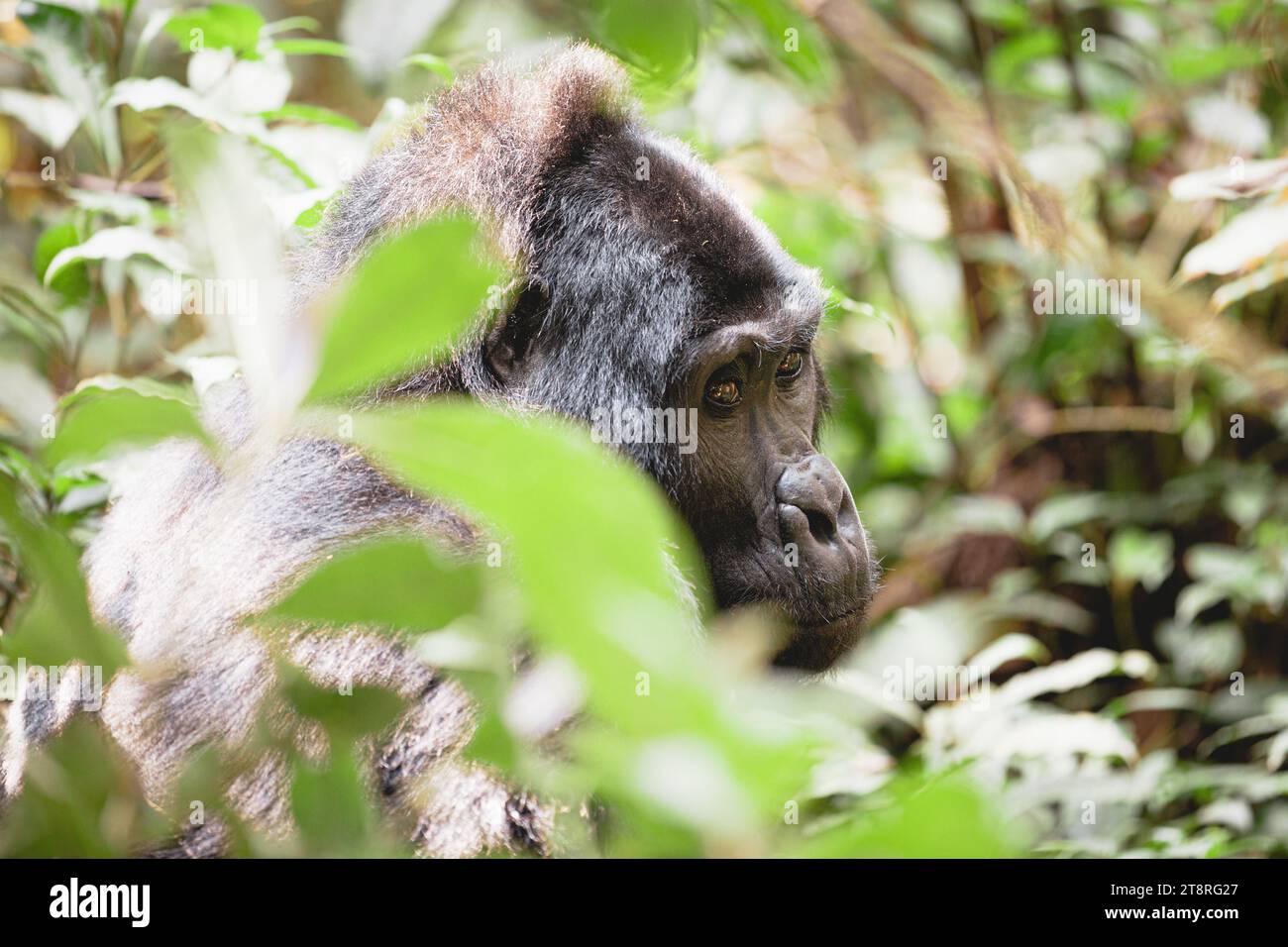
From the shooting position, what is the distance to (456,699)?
1703mm

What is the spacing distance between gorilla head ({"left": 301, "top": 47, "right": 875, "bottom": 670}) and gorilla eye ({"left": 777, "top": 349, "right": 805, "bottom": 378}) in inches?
5.2

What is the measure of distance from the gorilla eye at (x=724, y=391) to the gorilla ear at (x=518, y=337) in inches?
16.5

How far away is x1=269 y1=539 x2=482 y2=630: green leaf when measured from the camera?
748mm

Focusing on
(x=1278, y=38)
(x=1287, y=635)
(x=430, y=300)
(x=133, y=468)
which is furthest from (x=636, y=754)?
(x=1278, y=38)

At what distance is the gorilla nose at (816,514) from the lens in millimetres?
2695

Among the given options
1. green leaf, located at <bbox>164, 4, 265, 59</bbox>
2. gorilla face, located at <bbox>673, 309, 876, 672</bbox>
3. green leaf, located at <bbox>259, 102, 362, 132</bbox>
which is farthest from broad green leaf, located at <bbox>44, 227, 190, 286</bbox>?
gorilla face, located at <bbox>673, 309, 876, 672</bbox>

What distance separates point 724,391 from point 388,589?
6.89 ft

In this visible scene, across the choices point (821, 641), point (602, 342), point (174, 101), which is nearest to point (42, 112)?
point (174, 101)

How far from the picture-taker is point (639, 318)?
2686mm

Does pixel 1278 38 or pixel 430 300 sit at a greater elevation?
pixel 1278 38

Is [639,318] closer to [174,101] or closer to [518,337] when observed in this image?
[518,337]

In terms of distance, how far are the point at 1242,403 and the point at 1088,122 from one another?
1.34 m
